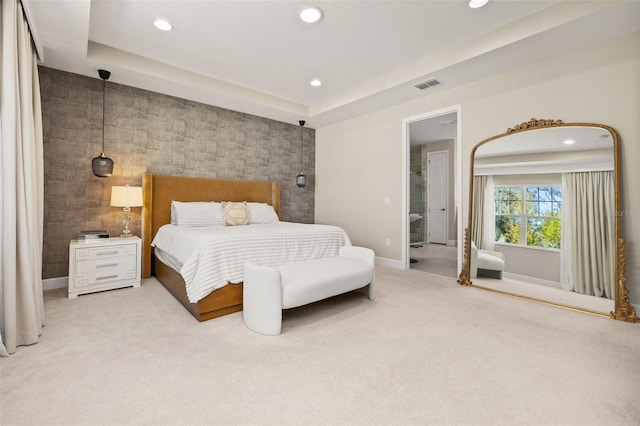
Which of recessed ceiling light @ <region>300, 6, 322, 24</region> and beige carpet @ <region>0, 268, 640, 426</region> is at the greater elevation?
recessed ceiling light @ <region>300, 6, 322, 24</region>

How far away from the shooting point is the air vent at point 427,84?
3.41m

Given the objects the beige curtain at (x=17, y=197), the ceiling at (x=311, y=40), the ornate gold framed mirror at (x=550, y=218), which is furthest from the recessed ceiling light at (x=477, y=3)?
the beige curtain at (x=17, y=197)

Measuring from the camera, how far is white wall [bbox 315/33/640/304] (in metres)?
2.49

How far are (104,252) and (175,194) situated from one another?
115 centimetres

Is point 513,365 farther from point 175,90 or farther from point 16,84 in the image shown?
point 175,90

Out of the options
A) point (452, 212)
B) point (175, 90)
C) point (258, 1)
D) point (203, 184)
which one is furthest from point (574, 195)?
point (175, 90)

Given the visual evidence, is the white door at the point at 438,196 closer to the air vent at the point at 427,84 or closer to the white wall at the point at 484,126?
the white wall at the point at 484,126

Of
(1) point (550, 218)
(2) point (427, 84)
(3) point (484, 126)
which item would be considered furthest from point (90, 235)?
(1) point (550, 218)

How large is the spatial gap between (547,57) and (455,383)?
320cm

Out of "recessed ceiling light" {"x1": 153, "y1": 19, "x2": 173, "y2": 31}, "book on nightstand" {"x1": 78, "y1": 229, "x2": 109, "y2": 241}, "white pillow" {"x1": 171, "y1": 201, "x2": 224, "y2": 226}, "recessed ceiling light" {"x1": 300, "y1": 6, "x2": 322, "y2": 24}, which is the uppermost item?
"recessed ceiling light" {"x1": 153, "y1": 19, "x2": 173, "y2": 31}

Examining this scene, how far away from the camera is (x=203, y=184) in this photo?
4148 mm

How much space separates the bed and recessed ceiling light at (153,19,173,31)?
1744 millimetres

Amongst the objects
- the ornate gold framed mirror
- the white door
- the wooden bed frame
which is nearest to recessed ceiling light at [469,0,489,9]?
the ornate gold framed mirror

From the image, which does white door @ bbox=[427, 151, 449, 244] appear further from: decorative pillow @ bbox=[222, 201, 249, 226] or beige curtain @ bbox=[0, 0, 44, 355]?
beige curtain @ bbox=[0, 0, 44, 355]
